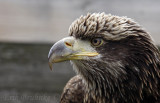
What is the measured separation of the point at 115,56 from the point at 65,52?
1.31 ft

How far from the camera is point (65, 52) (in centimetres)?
217

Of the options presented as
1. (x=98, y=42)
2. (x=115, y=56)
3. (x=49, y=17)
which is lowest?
(x=115, y=56)

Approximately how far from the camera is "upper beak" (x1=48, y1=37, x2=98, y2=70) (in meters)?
2.16

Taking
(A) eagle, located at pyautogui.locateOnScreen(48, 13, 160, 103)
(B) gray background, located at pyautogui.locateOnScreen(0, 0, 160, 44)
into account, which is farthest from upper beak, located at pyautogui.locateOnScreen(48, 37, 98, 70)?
(B) gray background, located at pyautogui.locateOnScreen(0, 0, 160, 44)

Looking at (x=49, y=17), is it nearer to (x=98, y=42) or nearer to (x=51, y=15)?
(x=51, y=15)

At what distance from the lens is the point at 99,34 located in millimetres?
2189

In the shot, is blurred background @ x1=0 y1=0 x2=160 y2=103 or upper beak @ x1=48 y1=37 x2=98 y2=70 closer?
upper beak @ x1=48 y1=37 x2=98 y2=70

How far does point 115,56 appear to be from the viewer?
7.13 feet

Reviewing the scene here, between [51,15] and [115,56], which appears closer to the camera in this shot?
[115,56]

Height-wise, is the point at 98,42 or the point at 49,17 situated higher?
the point at 49,17

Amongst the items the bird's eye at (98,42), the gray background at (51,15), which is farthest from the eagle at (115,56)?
the gray background at (51,15)

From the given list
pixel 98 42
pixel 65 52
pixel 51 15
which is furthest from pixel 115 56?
pixel 51 15

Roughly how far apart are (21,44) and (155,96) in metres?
2.86

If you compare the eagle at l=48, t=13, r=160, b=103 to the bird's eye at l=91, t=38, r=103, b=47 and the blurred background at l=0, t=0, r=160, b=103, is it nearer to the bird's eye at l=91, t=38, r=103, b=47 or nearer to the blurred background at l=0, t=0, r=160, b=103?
the bird's eye at l=91, t=38, r=103, b=47
